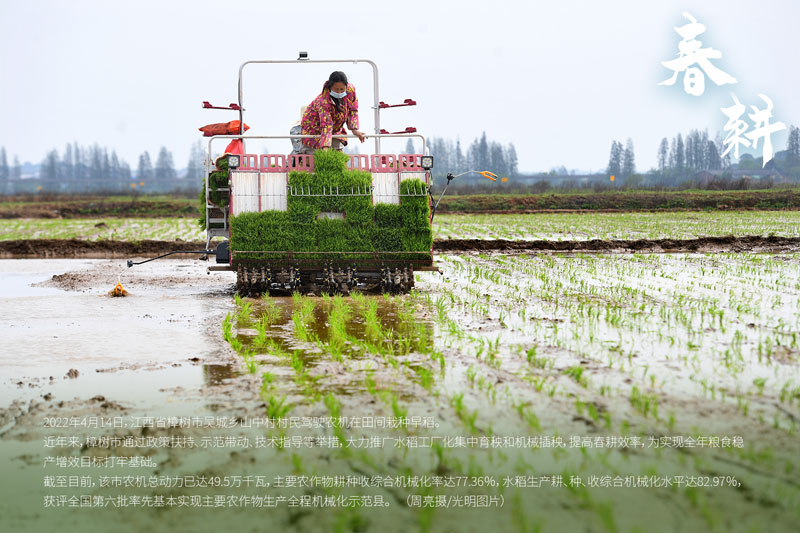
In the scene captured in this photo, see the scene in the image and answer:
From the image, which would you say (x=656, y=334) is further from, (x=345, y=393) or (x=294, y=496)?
(x=294, y=496)

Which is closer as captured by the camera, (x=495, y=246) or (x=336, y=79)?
(x=336, y=79)

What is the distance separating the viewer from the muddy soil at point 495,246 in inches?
653

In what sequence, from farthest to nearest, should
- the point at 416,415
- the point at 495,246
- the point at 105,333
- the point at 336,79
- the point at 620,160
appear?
the point at 620,160
the point at 495,246
the point at 336,79
the point at 105,333
the point at 416,415

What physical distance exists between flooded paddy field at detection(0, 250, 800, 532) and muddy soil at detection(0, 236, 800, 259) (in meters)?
8.83

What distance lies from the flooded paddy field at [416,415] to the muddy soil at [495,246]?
883cm

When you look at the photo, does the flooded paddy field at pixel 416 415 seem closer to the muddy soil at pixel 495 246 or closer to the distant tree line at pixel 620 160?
the muddy soil at pixel 495 246

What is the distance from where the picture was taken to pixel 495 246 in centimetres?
1734

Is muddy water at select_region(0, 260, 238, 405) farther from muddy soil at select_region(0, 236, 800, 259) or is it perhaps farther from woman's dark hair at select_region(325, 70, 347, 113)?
muddy soil at select_region(0, 236, 800, 259)

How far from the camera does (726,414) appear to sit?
381 cm

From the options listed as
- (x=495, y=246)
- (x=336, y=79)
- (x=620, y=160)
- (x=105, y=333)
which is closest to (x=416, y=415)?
(x=105, y=333)

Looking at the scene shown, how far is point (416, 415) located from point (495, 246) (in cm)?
1371

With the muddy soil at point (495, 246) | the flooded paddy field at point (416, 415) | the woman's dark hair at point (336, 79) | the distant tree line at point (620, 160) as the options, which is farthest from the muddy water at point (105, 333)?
the distant tree line at point (620, 160)

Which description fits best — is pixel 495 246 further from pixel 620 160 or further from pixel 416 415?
pixel 620 160

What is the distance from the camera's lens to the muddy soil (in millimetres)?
16578
